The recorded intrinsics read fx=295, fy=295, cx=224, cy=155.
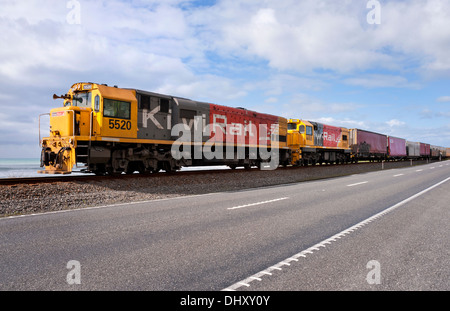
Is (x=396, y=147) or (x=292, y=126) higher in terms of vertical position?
(x=292, y=126)

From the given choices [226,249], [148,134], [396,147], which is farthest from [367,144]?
[226,249]

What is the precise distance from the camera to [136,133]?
13.5 metres

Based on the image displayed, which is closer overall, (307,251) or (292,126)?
(307,251)

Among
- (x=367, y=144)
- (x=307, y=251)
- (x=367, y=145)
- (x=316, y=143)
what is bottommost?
(x=307, y=251)

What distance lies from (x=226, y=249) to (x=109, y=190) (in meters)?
7.77

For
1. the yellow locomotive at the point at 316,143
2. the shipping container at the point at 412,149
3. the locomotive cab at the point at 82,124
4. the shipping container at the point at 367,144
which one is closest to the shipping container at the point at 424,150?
the shipping container at the point at 412,149

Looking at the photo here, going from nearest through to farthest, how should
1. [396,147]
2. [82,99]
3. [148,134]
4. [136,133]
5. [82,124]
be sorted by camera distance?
[82,124] → [82,99] → [136,133] → [148,134] → [396,147]

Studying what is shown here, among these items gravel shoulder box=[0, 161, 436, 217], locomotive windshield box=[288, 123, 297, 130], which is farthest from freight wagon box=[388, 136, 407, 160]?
gravel shoulder box=[0, 161, 436, 217]

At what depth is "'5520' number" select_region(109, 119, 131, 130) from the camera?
12.6m

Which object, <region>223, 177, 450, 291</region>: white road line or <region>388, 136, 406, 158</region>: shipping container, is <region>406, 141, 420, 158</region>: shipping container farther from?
<region>223, 177, 450, 291</region>: white road line

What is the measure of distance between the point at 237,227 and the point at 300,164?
20017mm

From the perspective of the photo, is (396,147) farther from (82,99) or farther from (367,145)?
(82,99)

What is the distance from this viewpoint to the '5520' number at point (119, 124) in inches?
495

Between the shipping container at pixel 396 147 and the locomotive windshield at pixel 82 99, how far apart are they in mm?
44092
